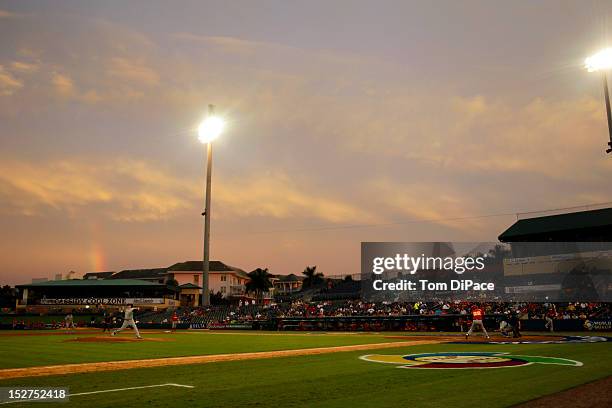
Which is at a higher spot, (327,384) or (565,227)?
(565,227)

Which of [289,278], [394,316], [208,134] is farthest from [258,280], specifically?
[394,316]

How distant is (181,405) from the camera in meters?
7.30

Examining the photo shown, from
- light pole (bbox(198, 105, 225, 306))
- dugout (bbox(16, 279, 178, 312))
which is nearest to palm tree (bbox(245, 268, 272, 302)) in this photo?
dugout (bbox(16, 279, 178, 312))

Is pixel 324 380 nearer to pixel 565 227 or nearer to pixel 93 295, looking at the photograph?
pixel 565 227

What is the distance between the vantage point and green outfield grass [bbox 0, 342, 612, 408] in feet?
24.7

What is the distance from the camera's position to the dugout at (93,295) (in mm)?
73812

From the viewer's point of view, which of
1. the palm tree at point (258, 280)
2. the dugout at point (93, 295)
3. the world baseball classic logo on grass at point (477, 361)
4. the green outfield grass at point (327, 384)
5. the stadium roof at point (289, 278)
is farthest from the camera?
the stadium roof at point (289, 278)

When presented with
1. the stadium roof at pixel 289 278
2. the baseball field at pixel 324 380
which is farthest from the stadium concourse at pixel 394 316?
the stadium roof at pixel 289 278

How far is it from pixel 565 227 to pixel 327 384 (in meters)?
59.8

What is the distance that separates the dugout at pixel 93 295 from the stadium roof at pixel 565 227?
5002cm

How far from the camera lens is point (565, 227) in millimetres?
61000

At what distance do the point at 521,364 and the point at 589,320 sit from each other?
85.7 ft

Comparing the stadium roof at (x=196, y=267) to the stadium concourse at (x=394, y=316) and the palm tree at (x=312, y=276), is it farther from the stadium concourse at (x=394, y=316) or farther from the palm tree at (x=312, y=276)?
the stadium concourse at (x=394, y=316)

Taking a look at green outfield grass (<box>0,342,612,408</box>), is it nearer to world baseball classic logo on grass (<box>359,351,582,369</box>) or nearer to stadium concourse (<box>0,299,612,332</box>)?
world baseball classic logo on grass (<box>359,351,582,369</box>)
